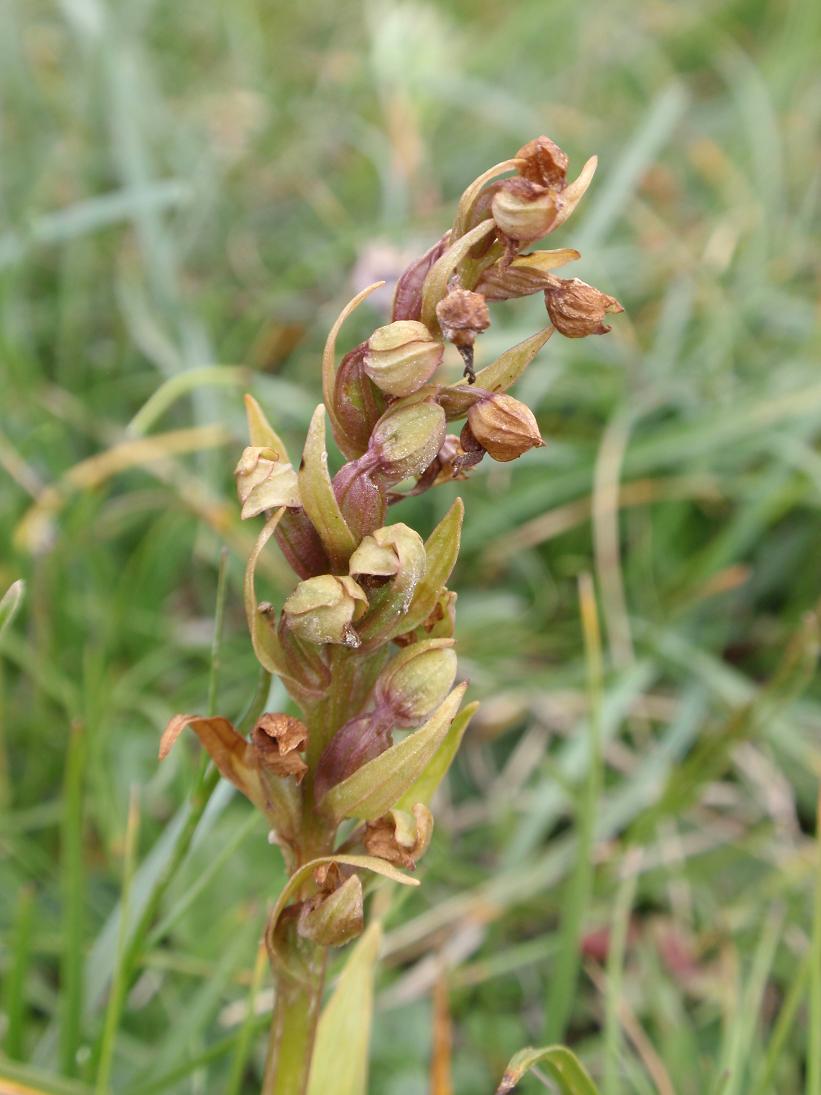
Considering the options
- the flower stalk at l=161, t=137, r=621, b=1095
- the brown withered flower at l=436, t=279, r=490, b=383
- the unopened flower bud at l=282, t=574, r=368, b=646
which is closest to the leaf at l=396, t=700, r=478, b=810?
the flower stalk at l=161, t=137, r=621, b=1095

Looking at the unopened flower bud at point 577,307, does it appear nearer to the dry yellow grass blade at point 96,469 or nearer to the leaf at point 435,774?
the leaf at point 435,774

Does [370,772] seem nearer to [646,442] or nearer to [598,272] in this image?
[646,442]

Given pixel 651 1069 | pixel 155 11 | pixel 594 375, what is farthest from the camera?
pixel 155 11

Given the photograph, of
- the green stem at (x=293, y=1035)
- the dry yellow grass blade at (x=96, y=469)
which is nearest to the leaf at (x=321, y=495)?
the green stem at (x=293, y=1035)

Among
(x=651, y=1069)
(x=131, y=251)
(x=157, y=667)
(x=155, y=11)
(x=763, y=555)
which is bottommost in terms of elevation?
(x=763, y=555)

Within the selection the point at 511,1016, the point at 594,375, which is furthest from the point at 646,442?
the point at 511,1016

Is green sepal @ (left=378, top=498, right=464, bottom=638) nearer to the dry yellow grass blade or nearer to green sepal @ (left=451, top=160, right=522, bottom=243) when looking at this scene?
green sepal @ (left=451, top=160, right=522, bottom=243)

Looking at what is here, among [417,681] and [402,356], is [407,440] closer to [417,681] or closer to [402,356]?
[402,356]

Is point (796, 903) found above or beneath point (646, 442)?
beneath
